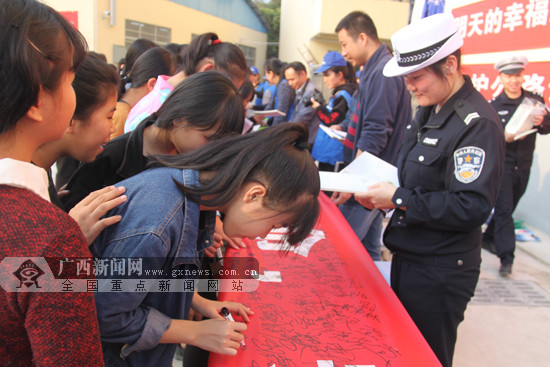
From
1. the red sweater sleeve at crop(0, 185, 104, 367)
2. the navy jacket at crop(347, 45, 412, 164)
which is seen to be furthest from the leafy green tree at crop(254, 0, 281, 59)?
the red sweater sleeve at crop(0, 185, 104, 367)

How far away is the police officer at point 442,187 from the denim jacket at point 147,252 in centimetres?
81

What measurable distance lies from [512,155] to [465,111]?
2.38 meters

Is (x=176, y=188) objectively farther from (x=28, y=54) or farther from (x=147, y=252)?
(x=28, y=54)

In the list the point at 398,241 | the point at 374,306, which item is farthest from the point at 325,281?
the point at 398,241

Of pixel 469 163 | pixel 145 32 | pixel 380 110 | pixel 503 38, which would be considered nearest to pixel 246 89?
pixel 380 110

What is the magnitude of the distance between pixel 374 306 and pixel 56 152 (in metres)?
1.08

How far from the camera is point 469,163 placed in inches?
52.3

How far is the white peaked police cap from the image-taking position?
1392 millimetres

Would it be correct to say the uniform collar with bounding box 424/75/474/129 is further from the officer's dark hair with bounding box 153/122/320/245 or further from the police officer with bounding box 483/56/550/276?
the police officer with bounding box 483/56/550/276

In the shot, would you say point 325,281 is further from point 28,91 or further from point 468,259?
point 28,91

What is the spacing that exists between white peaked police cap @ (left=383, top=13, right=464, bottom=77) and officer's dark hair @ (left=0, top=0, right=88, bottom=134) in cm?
114

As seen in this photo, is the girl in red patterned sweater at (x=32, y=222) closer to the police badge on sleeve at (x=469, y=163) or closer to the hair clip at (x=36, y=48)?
the hair clip at (x=36, y=48)

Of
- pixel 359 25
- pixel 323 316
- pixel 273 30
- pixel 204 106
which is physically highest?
pixel 273 30

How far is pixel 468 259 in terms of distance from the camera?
144cm
